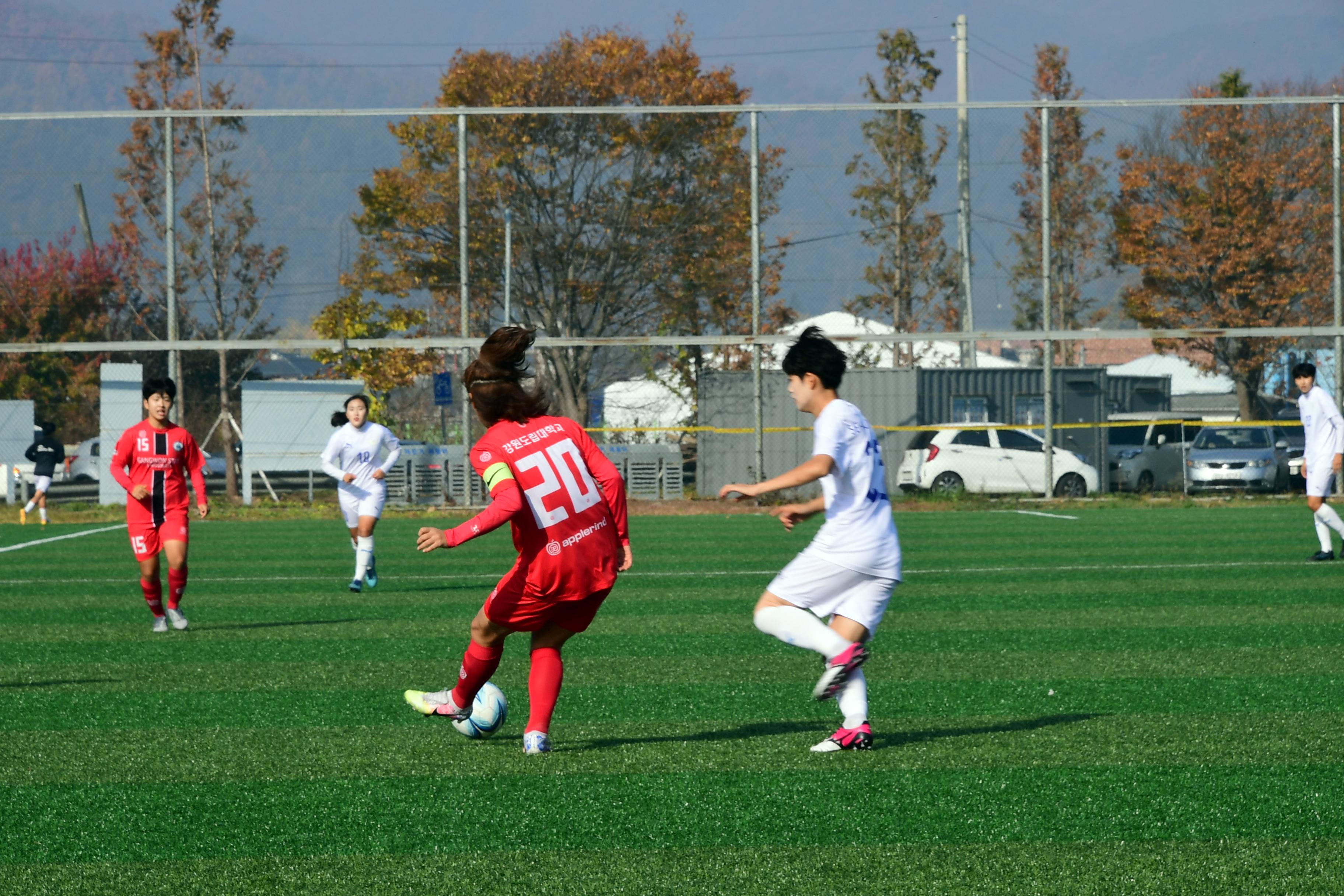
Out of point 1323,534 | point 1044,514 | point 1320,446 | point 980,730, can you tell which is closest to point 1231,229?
point 1044,514

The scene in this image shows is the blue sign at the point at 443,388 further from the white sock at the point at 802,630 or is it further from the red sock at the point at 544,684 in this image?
the white sock at the point at 802,630

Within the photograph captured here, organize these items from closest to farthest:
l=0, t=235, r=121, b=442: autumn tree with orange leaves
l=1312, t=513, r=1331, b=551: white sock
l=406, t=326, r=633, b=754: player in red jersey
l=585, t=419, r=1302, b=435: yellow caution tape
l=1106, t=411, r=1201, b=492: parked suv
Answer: l=406, t=326, r=633, b=754: player in red jersey < l=1312, t=513, r=1331, b=551: white sock < l=585, t=419, r=1302, b=435: yellow caution tape < l=1106, t=411, r=1201, b=492: parked suv < l=0, t=235, r=121, b=442: autumn tree with orange leaves

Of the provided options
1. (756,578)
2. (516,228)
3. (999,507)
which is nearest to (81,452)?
(516,228)

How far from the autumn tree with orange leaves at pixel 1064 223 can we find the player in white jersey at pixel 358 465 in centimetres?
1385

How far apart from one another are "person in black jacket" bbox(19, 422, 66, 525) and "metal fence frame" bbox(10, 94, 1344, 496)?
160cm

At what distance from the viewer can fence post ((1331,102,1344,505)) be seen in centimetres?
2255

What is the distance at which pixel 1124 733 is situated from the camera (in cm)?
614

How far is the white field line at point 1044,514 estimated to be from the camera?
69.1 ft

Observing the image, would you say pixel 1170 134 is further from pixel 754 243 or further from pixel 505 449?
pixel 505 449

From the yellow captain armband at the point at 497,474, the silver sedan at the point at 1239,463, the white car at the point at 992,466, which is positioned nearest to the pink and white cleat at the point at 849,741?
the yellow captain armband at the point at 497,474

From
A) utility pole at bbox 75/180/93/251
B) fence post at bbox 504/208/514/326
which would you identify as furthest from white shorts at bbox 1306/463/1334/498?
utility pole at bbox 75/180/93/251

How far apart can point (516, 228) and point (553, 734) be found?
60.8 feet

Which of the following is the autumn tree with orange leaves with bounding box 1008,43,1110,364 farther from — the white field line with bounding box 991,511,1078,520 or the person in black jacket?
the person in black jacket

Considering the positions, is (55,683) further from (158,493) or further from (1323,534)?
(1323,534)
